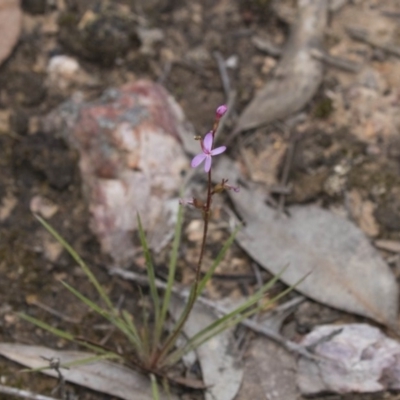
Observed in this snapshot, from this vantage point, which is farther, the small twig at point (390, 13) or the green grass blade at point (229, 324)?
the small twig at point (390, 13)

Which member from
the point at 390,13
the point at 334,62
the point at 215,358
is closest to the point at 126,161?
the point at 215,358

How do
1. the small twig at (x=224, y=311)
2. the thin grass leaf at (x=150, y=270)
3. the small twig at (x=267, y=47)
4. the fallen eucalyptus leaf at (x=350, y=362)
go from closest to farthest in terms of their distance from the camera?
the thin grass leaf at (x=150, y=270)
the fallen eucalyptus leaf at (x=350, y=362)
the small twig at (x=224, y=311)
the small twig at (x=267, y=47)

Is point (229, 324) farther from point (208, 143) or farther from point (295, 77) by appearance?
point (295, 77)

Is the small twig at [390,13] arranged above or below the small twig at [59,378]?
above

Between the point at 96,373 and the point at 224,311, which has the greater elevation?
the point at 224,311

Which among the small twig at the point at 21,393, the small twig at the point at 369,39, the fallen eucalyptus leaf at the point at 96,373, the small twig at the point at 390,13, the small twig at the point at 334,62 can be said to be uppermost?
the small twig at the point at 390,13

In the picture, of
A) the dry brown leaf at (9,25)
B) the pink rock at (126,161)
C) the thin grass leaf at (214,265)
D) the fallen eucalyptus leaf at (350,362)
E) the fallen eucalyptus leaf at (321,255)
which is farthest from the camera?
the dry brown leaf at (9,25)

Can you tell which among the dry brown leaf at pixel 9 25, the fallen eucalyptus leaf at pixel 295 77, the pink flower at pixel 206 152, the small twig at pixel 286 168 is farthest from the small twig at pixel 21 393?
the dry brown leaf at pixel 9 25

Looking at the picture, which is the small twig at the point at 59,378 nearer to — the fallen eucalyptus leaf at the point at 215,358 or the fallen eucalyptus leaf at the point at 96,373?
the fallen eucalyptus leaf at the point at 96,373
